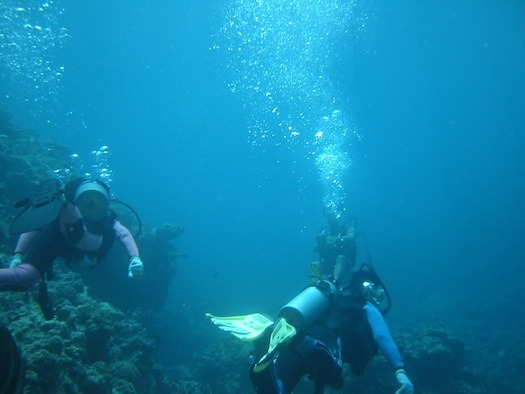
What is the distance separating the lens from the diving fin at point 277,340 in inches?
122

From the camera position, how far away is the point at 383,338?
12.3 ft

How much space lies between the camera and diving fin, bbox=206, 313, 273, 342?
343 cm

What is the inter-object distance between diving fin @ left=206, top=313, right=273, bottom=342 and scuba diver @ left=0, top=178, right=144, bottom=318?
1.42m

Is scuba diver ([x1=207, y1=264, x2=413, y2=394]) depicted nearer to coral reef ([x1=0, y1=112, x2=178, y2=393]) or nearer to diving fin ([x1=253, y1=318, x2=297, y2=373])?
diving fin ([x1=253, y1=318, x2=297, y2=373])

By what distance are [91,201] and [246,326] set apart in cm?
270

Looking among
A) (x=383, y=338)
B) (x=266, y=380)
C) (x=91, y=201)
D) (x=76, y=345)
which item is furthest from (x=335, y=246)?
(x=91, y=201)

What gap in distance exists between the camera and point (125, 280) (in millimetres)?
12516

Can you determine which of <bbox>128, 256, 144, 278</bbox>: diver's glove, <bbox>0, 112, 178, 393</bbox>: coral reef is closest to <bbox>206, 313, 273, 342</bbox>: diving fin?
<bbox>128, 256, 144, 278</bbox>: diver's glove

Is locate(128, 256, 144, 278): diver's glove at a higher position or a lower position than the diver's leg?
higher

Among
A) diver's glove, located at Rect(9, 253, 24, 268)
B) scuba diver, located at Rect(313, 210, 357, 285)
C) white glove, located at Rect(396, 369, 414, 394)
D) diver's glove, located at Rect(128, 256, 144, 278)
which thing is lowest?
white glove, located at Rect(396, 369, 414, 394)

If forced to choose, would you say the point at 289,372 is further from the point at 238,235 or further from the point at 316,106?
the point at 238,235

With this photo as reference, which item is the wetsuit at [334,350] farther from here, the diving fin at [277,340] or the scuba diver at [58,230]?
the scuba diver at [58,230]

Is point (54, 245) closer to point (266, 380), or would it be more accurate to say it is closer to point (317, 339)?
point (266, 380)

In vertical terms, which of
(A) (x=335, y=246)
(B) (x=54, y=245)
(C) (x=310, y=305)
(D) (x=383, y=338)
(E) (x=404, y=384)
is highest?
(A) (x=335, y=246)
